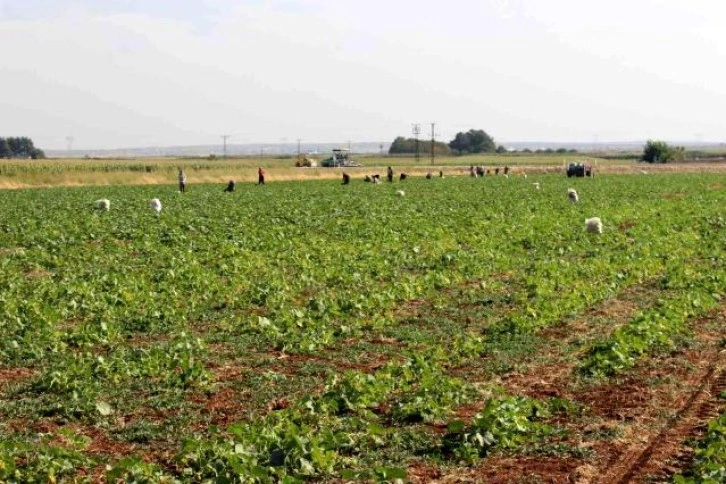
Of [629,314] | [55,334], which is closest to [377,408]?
[55,334]

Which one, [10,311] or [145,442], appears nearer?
[145,442]

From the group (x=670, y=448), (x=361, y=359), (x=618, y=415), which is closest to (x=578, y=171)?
(x=361, y=359)

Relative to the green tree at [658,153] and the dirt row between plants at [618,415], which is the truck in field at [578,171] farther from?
the green tree at [658,153]

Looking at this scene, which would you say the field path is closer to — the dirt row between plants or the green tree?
the dirt row between plants

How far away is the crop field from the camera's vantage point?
852cm

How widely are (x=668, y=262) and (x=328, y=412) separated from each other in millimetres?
14657

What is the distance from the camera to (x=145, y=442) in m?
9.14

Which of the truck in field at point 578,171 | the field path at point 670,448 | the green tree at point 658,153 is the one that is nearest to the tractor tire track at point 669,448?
the field path at point 670,448

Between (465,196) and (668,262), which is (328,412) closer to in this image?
(668,262)

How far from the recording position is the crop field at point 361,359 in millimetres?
8523

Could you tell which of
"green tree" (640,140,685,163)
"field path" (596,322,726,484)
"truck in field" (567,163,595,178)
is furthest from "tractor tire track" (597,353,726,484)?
"green tree" (640,140,685,163)

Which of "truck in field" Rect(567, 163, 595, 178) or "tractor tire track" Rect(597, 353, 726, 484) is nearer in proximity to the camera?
"tractor tire track" Rect(597, 353, 726, 484)

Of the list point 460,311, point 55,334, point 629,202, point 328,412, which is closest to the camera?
point 328,412

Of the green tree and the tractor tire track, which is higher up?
the green tree
